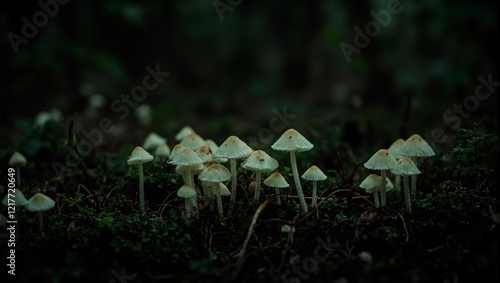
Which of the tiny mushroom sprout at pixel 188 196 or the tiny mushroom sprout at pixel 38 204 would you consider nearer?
the tiny mushroom sprout at pixel 38 204

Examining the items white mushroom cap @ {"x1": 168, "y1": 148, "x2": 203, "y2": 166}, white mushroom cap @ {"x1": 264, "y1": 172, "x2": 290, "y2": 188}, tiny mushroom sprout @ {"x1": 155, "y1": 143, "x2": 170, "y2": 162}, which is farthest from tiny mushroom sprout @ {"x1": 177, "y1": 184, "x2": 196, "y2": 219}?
tiny mushroom sprout @ {"x1": 155, "y1": 143, "x2": 170, "y2": 162}

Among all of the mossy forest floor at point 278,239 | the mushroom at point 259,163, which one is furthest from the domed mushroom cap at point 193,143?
the mushroom at point 259,163

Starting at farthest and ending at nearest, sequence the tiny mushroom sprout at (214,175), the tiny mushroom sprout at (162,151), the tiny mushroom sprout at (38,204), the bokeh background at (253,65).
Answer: the bokeh background at (253,65)
the tiny mushroom sprout at (162,151)
the tiny mushroom sprout at (214,175)
the tiny mushroom sprout at (38,204)

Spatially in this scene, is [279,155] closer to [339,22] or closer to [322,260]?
[322,260]

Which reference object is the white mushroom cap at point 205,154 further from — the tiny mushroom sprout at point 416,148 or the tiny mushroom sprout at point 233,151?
the tiny mushroom sprout at point 416,148

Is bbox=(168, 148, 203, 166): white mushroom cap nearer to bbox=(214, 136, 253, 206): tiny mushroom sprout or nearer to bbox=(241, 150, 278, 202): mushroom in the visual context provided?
bbox=(214, 136, 253, 206): tiny mushroom sprout

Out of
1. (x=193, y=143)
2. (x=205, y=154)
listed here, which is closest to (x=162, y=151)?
(x=193, y=143)
